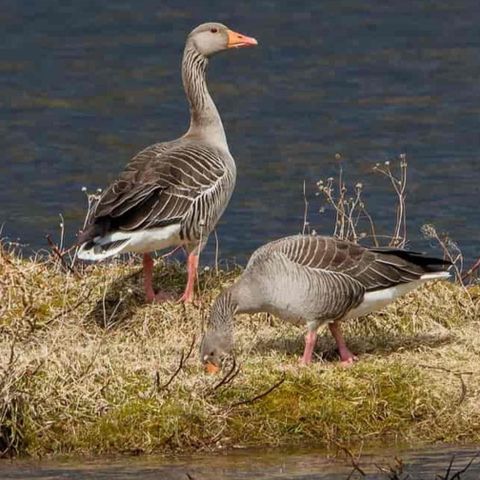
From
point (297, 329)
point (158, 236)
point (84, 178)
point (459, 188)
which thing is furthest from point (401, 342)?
point (84, 178)

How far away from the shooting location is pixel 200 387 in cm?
923

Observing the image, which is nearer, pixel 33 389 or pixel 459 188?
pixel 33 389

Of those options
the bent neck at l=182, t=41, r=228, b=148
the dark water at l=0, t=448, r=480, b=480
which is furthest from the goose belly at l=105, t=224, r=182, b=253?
the dark water at l=0, t=448, r=480, b=480

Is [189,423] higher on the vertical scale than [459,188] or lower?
higher

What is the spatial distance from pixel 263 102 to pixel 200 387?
12.4m

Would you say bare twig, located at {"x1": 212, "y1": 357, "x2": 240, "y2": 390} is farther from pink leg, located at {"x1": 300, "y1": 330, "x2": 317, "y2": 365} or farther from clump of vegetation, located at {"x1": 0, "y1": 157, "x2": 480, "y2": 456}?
pink leg, located at {"x1": 300, "y1": 330, "x2": 317, "y2": 365}

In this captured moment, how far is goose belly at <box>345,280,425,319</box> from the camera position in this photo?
1012 cm

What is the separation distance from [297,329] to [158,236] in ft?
3.88

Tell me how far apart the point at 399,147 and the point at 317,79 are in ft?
10.7

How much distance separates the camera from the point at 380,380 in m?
9.49

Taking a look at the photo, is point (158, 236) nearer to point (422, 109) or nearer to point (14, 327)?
point (14, 327)

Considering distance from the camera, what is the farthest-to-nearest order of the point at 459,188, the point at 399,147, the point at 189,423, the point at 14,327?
1. the point at 399,147
2. the point at 459,188
3. the point at 14,327
4. the point at 189,423

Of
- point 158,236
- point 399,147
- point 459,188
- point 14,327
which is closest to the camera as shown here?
point 14,327

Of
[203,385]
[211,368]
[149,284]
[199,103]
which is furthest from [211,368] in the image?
[199,103]
